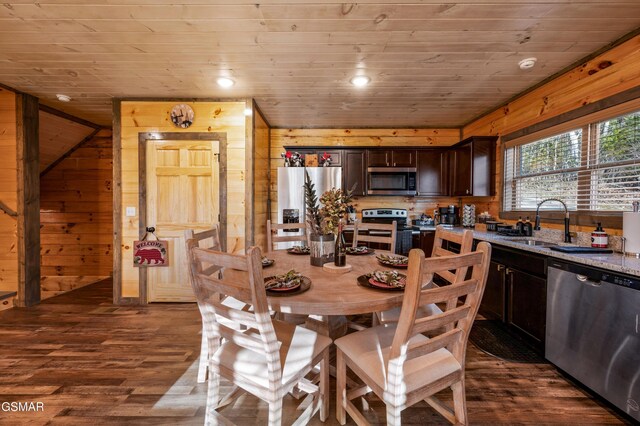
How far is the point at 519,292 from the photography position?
2.43 m

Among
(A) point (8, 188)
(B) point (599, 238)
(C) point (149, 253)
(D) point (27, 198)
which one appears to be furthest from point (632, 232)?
(A) point (8, 188)

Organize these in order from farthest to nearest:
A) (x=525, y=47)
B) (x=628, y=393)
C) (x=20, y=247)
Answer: (x=20, y=247)
(x=525, y=47)
(x=628, y=393)

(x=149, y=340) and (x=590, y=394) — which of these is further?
(x=149, y=340)

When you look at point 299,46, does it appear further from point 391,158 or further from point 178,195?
point 391,158

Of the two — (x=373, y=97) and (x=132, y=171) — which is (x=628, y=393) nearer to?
(x=373, y=97)

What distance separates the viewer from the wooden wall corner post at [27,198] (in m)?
3.29

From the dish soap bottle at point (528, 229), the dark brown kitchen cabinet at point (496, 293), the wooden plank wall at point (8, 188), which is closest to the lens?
the dark brown kitchen cabinet at point (496, 293)

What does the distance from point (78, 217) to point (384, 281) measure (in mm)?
5655

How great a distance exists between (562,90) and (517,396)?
2739mm

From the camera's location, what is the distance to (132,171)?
A: 341 cm

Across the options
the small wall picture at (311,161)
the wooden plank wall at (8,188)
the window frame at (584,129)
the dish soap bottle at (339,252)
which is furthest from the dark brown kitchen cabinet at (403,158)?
the wooden plank wall at (8,188)

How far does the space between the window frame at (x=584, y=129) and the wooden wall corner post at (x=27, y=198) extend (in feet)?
19.2

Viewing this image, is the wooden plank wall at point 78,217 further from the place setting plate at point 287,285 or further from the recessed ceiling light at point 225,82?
the place setting plate at point 287,285

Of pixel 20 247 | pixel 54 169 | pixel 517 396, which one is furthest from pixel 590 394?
pixel 54 169
